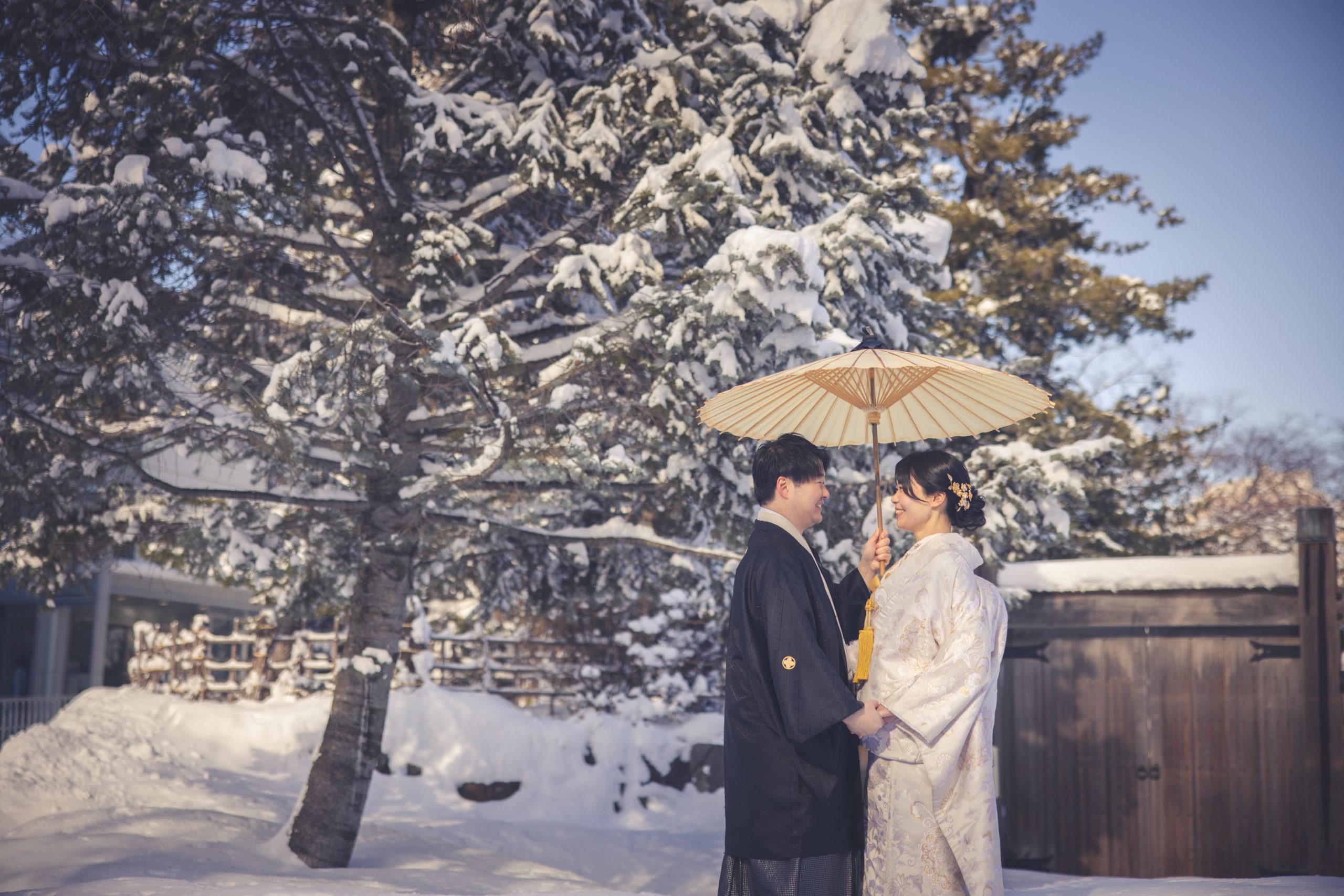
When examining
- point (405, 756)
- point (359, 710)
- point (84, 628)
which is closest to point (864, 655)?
point (359, 710)

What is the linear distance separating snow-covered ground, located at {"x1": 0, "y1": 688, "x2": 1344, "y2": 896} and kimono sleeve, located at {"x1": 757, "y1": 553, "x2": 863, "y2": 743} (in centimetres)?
266

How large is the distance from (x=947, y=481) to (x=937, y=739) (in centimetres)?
102

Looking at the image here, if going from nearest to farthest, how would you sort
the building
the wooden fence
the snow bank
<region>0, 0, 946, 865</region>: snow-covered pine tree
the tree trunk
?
<region>0, 0, 946, 865</region>: snow-covered pine tree → the tree trunk → the wooden fence → the snow bank → the building

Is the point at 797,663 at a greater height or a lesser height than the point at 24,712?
greater

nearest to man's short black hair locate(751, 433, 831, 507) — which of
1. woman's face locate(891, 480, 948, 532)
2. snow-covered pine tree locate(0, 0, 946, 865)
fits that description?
woman's face locate(891, 480, 948, 532)

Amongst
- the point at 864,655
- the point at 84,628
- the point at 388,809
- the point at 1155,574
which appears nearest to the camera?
the point at 864,655

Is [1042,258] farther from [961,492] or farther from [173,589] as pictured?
[173,589]

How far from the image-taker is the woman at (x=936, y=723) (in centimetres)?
350

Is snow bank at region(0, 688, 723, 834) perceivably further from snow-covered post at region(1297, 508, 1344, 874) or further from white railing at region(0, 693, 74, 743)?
snow-covered post at region(1297, 508, 1344, 874)

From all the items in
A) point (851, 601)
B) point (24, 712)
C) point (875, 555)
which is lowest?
point (24, 712)

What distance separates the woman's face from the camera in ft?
12.6

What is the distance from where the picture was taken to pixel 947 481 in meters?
3.83

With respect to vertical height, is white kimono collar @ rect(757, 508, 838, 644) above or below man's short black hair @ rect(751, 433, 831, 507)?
below

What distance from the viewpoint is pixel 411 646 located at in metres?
12.2
